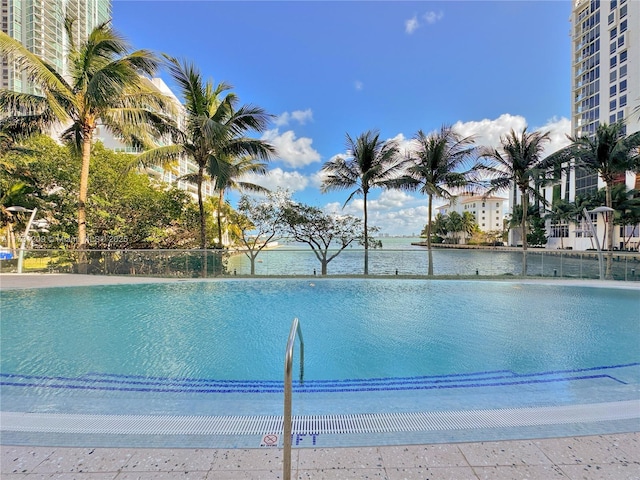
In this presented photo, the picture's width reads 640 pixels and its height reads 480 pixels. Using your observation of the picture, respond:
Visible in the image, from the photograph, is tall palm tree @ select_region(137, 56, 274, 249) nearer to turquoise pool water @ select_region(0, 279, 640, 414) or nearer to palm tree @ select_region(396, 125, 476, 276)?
turquoise pool water @ select_region(0, 279, 640, 414)

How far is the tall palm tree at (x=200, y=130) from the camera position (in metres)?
11.0

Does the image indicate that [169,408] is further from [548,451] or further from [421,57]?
[421,57]

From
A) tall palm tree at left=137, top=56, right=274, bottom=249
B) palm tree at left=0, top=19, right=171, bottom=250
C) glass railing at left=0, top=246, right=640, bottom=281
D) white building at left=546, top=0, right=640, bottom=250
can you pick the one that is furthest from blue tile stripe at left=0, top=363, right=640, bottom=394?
white building at left=546, top=0, right=640, bottom=250

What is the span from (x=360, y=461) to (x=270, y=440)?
584mm

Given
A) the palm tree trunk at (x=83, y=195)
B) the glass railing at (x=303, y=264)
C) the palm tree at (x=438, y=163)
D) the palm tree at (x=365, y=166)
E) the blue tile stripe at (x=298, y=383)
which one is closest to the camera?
the blue tile stripe at (x=298, y=383)

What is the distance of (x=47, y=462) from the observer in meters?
1.80

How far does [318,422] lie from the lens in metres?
2.32

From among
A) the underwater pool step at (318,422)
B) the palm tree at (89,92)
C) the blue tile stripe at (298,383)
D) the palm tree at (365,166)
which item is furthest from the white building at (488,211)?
the underwater pool step at (318,422)

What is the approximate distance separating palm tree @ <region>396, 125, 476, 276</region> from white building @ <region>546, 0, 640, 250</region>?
89.8 ft

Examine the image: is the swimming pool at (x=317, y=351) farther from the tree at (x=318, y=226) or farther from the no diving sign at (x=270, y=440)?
the tree at (x=318, y=226)

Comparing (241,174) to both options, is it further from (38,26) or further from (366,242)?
(38,26)

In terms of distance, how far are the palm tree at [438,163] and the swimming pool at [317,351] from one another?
5.20 metres

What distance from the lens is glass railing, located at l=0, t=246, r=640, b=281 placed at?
10.8 m

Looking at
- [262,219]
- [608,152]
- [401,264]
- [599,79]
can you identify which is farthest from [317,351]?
[599,79]
